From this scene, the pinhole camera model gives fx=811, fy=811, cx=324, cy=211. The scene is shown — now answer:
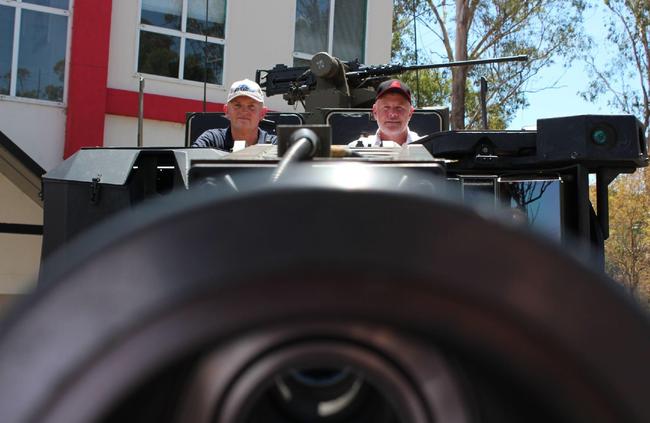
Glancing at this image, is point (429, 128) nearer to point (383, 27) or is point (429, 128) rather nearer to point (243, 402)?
point (243, 402)

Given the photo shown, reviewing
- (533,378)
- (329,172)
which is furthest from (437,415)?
(329,172)

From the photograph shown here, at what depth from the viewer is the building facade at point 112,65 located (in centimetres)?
1133

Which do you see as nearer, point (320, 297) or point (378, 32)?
point (320, 297)

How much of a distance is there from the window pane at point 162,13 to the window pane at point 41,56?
1298 mm

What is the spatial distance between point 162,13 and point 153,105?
5.33 ft

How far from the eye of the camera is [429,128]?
18.0ft

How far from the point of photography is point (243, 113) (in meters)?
4.80

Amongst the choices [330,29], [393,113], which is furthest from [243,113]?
[330,29]

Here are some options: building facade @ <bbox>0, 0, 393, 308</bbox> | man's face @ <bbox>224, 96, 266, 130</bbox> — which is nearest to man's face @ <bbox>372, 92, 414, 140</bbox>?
man's face @ <bbox>224, 96, 266, 130</bbox>

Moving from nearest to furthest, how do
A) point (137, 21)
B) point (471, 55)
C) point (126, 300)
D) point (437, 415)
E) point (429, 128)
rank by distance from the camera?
1. point (126, 300)
2. point (437, 415)
3. point (429, 128)
4. point (137, 21)
5. point (471, 55)

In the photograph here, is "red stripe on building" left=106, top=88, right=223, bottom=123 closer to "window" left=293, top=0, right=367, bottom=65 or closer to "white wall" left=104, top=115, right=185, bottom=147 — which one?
"white wall" left=104, top=115, right=185, bottom=147

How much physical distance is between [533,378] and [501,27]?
980 inches

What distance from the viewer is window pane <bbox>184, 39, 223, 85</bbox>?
13.0m

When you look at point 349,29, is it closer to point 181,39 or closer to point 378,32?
point 378,32
